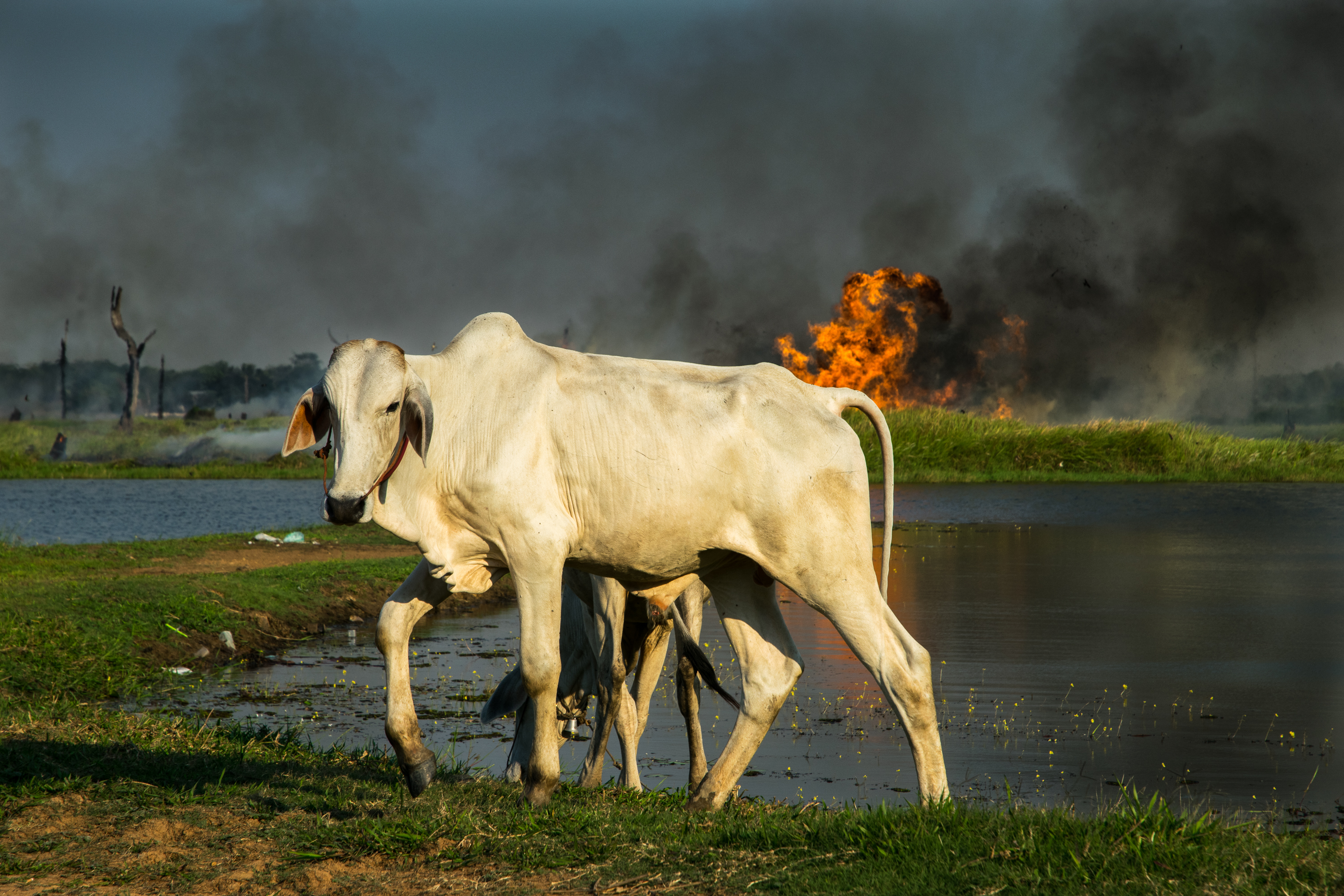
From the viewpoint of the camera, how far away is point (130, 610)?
35.7 ft

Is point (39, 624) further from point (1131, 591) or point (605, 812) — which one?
point (1131, 591)

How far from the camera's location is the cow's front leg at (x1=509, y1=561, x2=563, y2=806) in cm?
489

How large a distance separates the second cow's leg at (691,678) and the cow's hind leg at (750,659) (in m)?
1.27

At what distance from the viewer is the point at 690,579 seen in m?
Answer: 5.57

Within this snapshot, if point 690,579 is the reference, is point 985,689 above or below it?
below

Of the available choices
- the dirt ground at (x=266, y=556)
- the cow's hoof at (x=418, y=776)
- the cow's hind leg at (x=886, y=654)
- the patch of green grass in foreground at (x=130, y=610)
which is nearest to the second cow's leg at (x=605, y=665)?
the cow's hoof at (x=418, y=776)

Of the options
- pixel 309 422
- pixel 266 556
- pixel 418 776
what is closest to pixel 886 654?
pixel 418 776

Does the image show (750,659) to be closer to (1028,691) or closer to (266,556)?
(1028,691)

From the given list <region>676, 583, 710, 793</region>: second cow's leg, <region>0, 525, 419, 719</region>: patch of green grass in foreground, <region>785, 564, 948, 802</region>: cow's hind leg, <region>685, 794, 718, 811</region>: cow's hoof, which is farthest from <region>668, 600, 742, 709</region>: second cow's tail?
Answer: <region>0, 525, 419, 719</region>: patch of green grass in foreground

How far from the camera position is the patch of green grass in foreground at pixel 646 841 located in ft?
13.2

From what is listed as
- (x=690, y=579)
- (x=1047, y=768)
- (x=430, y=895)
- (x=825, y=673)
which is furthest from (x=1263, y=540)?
(x=430, y=895)

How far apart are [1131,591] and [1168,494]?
69.2ft

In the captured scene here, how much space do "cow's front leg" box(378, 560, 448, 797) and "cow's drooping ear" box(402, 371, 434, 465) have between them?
505 mm

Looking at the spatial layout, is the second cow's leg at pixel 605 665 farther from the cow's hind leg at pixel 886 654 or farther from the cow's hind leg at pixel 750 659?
the cow's hind leg at pixel 886 654
